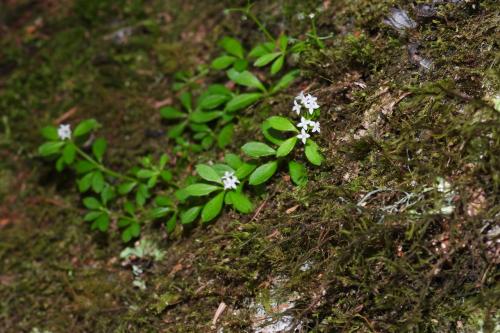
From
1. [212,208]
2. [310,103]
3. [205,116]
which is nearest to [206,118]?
[205,116]

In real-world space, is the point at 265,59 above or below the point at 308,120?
above

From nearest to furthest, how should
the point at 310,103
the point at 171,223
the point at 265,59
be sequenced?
1. the point at 310,103
2. the point at 171,223
3. the point at 265,59

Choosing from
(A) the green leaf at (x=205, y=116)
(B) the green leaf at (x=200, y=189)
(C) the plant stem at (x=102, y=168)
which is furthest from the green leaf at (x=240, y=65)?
(C) the plant stem at (x=102, y=168)

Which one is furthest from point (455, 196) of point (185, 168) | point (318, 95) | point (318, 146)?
point (185, 168)

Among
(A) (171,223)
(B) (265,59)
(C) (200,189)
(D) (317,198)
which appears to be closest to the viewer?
(D) (317,198)

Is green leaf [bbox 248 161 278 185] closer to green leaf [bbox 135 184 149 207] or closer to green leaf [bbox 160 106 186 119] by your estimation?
green leaf [bbox 135 184 149 207]

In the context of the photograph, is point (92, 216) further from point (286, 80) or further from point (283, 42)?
point (283, 42)

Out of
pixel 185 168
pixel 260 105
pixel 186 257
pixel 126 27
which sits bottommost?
pixel 186 257

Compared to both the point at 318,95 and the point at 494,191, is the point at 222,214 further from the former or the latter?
the point at 494,191
